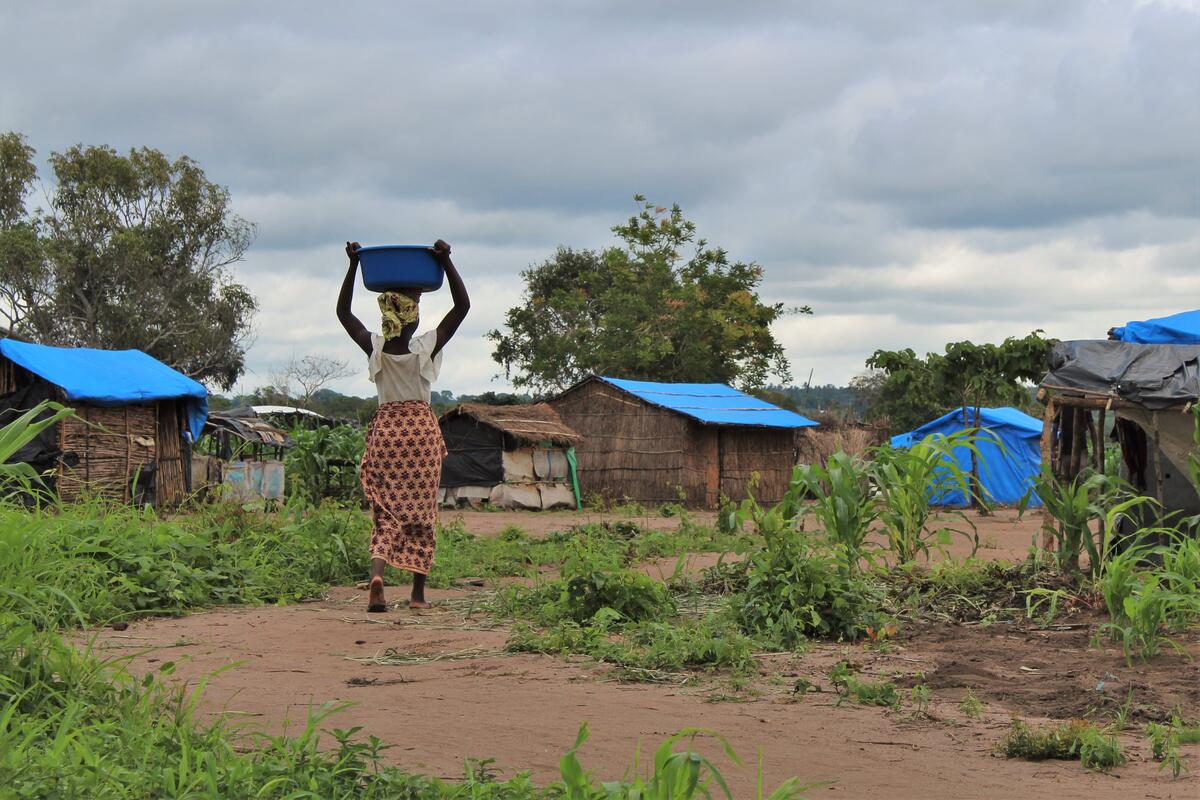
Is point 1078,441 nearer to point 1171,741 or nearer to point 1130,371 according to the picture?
point 1130,371

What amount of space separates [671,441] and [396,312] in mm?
17979

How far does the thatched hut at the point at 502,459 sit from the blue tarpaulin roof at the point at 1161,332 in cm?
1449

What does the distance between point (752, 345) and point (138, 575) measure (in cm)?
3068

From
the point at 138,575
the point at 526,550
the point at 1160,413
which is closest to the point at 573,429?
the point at 526,550

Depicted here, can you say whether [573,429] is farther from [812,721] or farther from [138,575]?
[812,721]

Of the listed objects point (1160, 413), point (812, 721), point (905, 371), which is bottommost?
point (812, 721)

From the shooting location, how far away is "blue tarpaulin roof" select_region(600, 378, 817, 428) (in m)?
24.6

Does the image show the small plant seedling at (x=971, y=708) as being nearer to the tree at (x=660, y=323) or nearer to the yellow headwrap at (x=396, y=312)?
the yellow headwrap at (x=396, y=312)

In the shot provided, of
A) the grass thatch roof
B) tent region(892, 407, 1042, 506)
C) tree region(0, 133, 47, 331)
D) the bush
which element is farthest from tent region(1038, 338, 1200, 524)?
tree region(0, 133, 47, 331)

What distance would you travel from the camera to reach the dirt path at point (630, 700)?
3.33m

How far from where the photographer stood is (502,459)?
2394 cm

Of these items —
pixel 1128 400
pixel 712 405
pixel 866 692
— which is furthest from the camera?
pixel 712 405

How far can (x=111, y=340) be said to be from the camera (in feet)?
102

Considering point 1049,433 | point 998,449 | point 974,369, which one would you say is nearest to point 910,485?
point 1049,433
